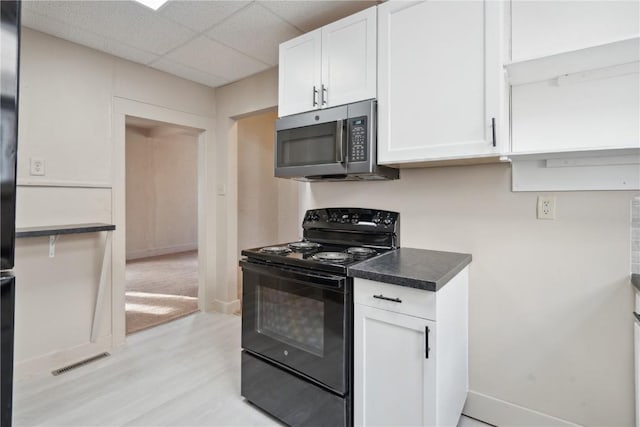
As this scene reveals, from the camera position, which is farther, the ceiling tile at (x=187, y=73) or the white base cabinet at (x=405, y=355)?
the ceiling tile at (x=187, y=73)

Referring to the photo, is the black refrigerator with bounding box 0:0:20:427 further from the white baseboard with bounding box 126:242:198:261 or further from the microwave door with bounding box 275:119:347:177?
the white baseboard with bounding box 126:242:198:261

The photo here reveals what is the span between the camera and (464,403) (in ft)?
5.74

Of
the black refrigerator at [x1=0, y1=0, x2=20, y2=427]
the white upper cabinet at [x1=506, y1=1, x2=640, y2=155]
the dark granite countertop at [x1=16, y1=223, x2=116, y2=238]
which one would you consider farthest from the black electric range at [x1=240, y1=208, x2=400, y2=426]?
the dark granite countertop at [x1=16, y1=223, x2=116, y2=238]

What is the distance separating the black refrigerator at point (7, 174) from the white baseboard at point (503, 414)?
6.26 feet

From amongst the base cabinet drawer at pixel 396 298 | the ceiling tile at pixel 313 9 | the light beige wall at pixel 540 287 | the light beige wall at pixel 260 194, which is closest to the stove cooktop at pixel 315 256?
the base cabinet drawer at pixel 396 298

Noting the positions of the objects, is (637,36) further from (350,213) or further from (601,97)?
(350,213)

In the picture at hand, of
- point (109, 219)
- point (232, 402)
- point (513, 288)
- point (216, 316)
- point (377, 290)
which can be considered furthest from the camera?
point (216, 316)

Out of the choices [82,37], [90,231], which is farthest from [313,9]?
[90,231]

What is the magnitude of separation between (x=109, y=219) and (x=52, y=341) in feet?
2.99

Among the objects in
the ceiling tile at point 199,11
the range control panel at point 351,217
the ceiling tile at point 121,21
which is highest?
the ceiling tile at point 121,21

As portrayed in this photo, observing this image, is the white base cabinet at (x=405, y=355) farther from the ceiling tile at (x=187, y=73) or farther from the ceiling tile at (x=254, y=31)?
the ceiling tile at (x=187, y=73)

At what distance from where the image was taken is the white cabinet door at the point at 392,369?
127 centimetres

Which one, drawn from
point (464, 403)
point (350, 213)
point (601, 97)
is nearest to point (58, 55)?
point (350, 213)

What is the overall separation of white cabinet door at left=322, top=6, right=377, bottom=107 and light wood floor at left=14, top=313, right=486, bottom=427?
179 cm
